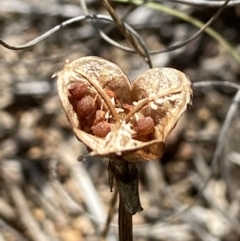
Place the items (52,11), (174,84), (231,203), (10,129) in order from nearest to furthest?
(174,84)
(231,203)
(10,129)
(52,11)

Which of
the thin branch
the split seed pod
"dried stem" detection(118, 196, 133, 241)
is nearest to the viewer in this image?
the split seed pod

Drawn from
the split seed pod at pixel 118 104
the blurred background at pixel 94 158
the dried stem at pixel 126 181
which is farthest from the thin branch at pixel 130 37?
the blurred background at pixel 94 158

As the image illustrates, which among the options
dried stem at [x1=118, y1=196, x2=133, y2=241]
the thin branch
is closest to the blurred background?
the thin branch

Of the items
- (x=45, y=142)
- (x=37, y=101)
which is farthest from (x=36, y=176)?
(x=37, y=101)

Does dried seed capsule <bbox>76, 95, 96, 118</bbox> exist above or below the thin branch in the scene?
below

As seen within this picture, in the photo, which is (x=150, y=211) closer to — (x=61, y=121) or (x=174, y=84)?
(x=61, y=121)

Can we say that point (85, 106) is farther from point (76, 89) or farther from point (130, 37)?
point (130, 37)

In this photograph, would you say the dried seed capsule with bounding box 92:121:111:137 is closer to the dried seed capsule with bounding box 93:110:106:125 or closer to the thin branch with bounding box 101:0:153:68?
the dried seed capsule with bounding box 93:110:106:125
